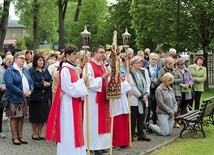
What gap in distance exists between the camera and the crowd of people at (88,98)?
26.9 feet

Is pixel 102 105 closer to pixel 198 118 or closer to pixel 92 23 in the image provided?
pixel 198 118

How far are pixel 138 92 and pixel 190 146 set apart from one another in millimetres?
1650

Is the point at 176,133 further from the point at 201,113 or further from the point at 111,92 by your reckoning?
the point at 111,92

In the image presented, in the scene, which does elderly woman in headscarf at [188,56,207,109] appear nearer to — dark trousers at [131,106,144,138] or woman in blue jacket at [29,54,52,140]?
dark trousers at [131,106,144,138]

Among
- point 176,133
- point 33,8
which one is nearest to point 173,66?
point 176,133

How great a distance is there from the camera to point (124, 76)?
1091 centimetres

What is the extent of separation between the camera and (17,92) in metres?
10.4

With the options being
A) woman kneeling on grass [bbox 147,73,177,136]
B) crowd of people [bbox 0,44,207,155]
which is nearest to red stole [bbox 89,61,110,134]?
crowd of people [bbox 0,44,207,155]

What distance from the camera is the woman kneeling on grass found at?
1213 centimetres

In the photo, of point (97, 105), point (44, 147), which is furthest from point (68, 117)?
point (44, 147)

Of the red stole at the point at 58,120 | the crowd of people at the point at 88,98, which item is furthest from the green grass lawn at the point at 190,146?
the red stole at the point at 58,120

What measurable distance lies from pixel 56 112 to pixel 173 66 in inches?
225

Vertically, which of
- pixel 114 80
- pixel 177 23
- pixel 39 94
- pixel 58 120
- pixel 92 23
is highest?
pixel 92 23

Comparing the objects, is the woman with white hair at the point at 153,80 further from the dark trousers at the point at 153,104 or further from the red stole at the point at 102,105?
the red stole at the point at 102,105
